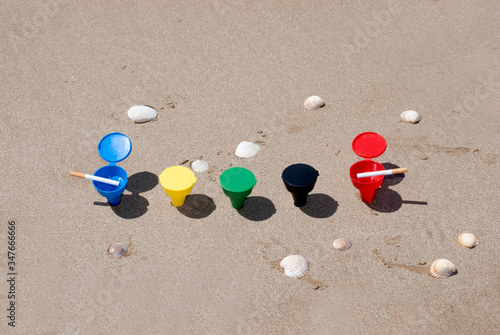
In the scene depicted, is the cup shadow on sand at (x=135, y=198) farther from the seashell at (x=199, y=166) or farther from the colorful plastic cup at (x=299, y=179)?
the colorful plastic cup at (x=299, y=179)

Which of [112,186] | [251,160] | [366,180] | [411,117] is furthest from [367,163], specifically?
[112,186]

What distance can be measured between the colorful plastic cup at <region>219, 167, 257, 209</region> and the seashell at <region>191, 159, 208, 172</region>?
46cm

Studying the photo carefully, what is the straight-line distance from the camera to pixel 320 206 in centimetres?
439

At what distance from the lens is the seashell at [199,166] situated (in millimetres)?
4605

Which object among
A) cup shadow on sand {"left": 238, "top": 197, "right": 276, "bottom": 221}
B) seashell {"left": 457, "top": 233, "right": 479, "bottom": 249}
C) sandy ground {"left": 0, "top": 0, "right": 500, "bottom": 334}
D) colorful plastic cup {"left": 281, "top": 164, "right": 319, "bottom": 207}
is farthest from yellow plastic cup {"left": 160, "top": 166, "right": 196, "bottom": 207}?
seashell {"left": 457, "top": 233, "right": 479, "bottom": 249}

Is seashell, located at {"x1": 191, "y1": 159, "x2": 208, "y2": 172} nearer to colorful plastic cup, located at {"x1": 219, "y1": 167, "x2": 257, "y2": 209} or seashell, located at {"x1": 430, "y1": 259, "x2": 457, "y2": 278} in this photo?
colorful plastic cup, located at {"x1": 219, "y1": 167, "x2": 257, "y2": 209}

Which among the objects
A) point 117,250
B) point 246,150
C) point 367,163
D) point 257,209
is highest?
point 367,163

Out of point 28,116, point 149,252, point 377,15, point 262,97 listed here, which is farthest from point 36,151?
point 377,15

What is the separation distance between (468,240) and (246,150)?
1964 millimetres

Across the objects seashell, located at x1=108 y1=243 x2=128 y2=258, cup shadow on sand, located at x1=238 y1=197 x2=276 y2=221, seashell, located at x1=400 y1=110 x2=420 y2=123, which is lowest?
seashell, located at x1=108 y1=243 x2=128 y2=258

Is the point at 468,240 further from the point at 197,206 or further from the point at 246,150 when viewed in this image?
the point at 197,206

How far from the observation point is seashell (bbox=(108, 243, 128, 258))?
401 centimetres

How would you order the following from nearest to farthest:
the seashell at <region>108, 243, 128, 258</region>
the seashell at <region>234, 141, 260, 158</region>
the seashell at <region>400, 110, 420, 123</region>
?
the seashell at <region>108, 243, 128, 258</region> < the seashell at <region>234, 141, 260, 158</region> < the seashell at <region>400, 110, 420, 123</region>

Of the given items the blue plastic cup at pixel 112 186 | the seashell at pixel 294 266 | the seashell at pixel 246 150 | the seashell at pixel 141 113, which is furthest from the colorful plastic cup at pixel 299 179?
the seashell at pixel 141 113
